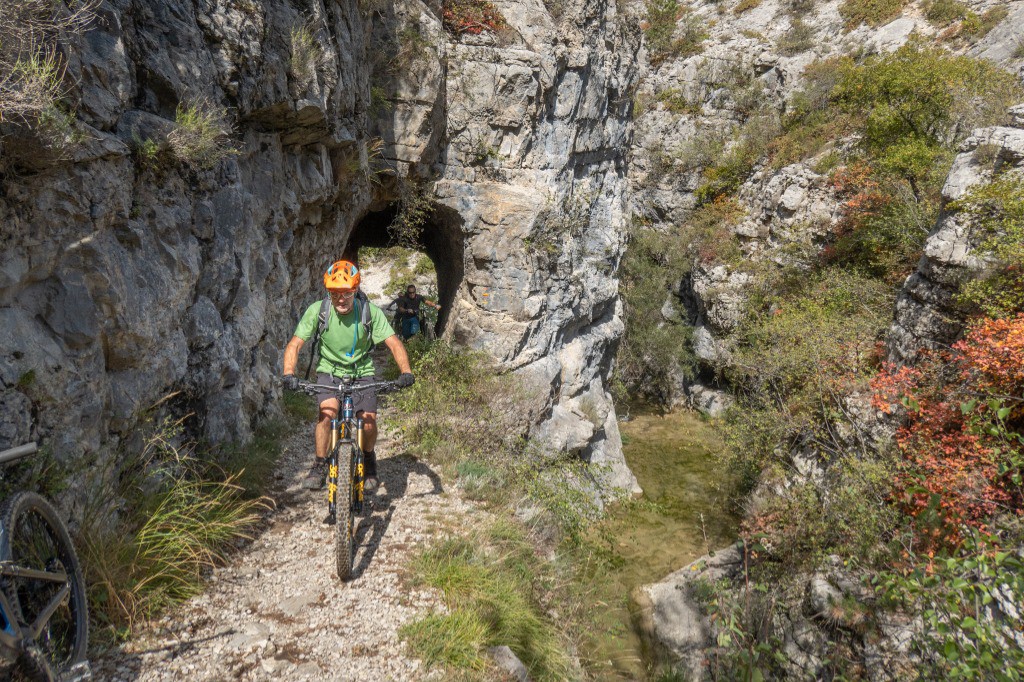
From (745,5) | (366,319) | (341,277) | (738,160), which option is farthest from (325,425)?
(745,5)

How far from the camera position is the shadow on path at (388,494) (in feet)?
15.1

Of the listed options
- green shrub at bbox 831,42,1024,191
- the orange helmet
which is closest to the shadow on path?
the orange helmet

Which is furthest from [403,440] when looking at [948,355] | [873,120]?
[873,120]

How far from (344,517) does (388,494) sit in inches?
77.5

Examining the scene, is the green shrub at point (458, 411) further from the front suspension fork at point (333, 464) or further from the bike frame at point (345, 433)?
the front suspension fork at point (333, 464)

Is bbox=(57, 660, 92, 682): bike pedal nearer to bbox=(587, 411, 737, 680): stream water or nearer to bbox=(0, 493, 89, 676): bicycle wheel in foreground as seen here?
bbox=(0, 493, 89, 676): bicycle wheel in foreground

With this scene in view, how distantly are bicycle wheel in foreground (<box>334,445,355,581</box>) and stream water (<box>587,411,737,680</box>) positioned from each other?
2.80 m

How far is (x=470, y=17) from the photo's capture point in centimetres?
1216

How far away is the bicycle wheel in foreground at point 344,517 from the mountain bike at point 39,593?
4.94 feet

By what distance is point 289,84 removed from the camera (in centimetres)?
686

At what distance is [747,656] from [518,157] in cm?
1167

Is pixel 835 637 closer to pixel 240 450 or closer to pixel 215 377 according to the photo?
pixel 240 450


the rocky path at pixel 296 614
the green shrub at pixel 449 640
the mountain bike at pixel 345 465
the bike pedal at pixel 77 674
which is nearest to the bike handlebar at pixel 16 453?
the bike pedal at pixel 77 674

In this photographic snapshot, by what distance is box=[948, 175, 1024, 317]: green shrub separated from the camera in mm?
8219
